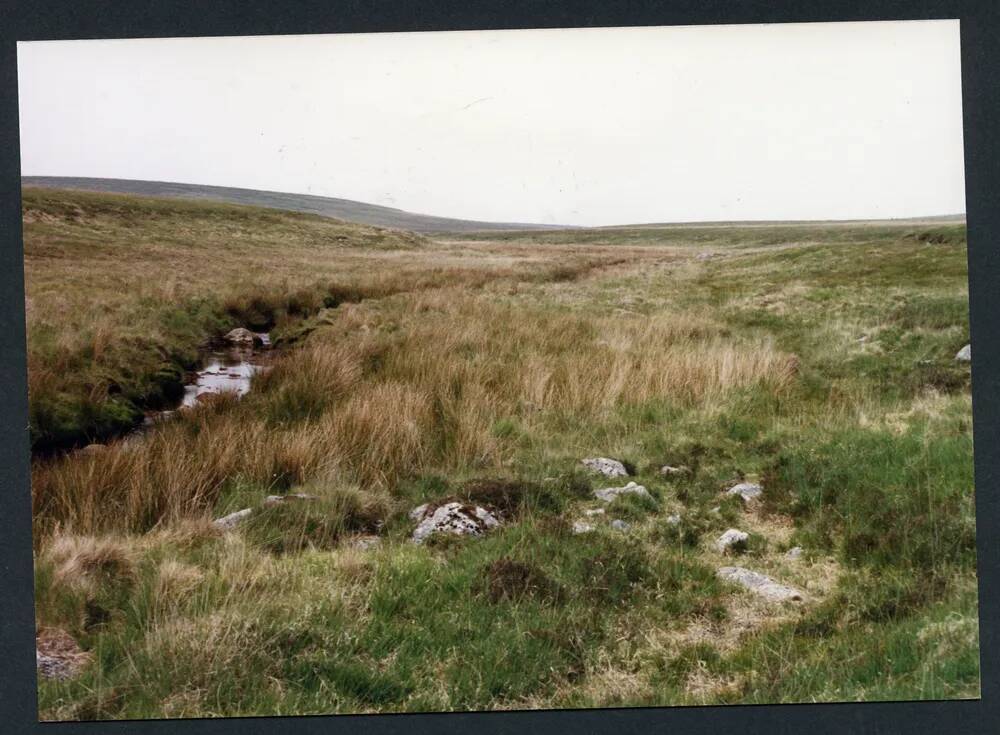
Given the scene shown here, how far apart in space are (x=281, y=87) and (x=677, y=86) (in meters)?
2.47

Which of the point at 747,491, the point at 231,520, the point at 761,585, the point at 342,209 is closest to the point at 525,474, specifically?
the point at 747,491

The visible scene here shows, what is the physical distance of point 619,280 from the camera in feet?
16.8

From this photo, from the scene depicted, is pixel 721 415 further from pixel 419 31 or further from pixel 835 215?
pixel 419 31

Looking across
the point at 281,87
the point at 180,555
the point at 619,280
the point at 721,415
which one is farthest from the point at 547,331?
the point at 180,555

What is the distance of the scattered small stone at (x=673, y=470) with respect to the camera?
465cm

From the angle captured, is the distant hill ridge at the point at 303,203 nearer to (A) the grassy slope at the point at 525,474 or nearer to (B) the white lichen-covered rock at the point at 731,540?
(A) the grassy slope at the point at 525,474

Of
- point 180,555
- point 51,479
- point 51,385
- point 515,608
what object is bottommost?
point 515,608

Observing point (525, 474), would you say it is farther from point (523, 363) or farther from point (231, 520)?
point (231, 520)

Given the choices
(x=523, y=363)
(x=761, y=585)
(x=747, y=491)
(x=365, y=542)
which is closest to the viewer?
(x=761, y=585)

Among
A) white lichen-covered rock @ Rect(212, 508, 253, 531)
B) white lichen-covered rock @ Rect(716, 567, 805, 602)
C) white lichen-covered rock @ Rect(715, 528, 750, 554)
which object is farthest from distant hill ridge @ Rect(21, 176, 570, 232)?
white lichen-covered rock @ Rect(716, 567, 805, 602)

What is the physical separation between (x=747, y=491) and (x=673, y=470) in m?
0.46

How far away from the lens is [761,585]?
4.18 m

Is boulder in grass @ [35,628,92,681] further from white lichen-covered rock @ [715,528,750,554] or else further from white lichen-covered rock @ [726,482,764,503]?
white lichen-covered rock @ [726,482,764,503]

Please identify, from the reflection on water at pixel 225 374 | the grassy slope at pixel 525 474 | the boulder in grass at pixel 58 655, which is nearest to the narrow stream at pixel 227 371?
the reflection on water at pixel 225 374
